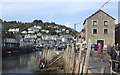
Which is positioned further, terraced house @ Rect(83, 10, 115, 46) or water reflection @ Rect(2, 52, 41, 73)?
terraced house @ Rect(83, 10, 115, 46)

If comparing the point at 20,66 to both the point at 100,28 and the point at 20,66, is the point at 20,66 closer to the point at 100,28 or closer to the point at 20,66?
the point at 20,66

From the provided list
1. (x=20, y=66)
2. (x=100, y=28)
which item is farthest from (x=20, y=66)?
(x=100, y=28)

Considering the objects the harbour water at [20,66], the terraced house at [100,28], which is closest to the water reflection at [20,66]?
the harbour water at [20,66]

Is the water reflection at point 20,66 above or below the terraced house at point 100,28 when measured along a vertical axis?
below

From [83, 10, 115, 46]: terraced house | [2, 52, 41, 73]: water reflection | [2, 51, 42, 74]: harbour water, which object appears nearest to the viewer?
[2, 51, 42, 74]: harbour water

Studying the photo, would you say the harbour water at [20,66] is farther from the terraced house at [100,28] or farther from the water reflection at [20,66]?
the terraced house at [100,28]

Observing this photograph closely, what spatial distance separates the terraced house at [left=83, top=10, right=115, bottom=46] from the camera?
94.1 meters

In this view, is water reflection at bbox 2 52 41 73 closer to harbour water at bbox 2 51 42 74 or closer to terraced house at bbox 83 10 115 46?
harbour water at bbox 2 51 42 74

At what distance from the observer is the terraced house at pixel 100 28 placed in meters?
94.1

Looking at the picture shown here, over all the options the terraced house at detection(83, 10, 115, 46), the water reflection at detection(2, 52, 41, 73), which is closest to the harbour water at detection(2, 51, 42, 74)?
the water reflection at detection(2, 52, 41, 73)

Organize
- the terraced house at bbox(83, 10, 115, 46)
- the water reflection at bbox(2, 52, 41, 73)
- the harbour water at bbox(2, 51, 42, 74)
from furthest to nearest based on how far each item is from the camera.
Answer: the terraced house at bbox(83, 10, 115, 46), the water reflection at bbox(2, 52, 41, 73), the harbour water at bbox(2, 51, 42, 74)

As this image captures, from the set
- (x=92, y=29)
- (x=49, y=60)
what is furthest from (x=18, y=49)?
(x=49, y=60)

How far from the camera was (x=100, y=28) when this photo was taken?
95.9m

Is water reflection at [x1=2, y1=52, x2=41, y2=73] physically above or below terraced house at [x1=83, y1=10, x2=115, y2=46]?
below
